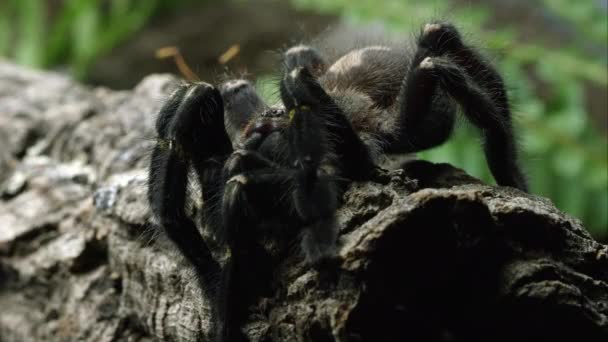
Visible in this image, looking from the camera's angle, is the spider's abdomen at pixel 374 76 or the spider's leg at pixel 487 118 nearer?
the spider's leg at pixel 487 118

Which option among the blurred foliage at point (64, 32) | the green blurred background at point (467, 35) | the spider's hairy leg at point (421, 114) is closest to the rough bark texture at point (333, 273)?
the spider's hairy leg at point (421, 114)

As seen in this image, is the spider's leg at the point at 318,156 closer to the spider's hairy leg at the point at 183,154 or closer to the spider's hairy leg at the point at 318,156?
the spider's hairy leg at the point at 318,156

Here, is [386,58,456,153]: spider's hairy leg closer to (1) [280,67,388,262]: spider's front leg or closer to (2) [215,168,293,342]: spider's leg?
(1) [280,67,388,262]: spider's front leg

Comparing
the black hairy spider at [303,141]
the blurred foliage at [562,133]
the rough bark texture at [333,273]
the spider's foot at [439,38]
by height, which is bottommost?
the blurred foliage at [562,133]

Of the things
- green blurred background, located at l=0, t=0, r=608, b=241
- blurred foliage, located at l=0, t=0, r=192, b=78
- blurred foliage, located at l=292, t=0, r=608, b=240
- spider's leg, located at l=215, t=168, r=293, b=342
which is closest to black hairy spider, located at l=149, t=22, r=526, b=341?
spider's leg, located at l=215, t=168, r=293, b=342

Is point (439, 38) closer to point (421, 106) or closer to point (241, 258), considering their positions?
point (421, 106)

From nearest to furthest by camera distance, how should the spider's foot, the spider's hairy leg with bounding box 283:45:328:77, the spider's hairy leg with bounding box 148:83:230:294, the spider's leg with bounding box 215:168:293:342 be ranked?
1. the spider's leg with bounding box 215:168:293:342
2. the spider's hairy leg with bounding box 148:83:230:294
3. the spider's foot
4. the spider's hairy leg with bounding box 283:45:328:77

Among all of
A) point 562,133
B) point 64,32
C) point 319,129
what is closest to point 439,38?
point 319,129
